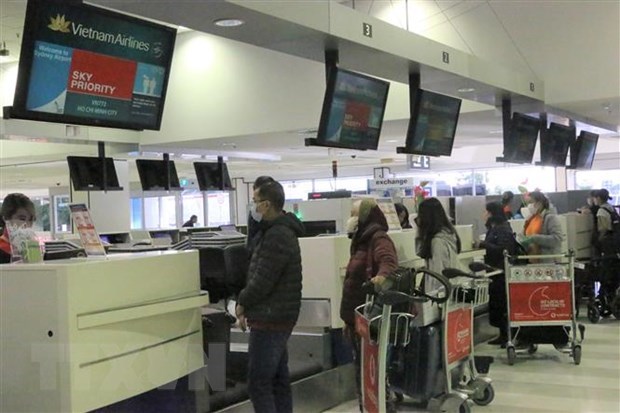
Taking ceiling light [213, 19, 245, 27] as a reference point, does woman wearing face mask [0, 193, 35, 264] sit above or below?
below

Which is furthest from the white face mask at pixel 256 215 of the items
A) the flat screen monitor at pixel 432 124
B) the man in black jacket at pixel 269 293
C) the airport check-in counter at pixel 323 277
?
the flat screen monitor at pixel 432 124

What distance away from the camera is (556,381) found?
5715 millimetres

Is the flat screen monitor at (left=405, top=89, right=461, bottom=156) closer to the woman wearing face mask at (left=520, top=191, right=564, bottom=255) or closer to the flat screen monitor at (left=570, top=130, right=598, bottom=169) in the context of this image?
the woman wearing face mask at (left=520, top=191, right=564, bottom=255)

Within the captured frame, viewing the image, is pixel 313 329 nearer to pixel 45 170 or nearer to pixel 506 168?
pixel 45 170

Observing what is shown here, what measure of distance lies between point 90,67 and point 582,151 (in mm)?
7597

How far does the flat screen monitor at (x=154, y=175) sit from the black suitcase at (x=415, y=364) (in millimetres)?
6986

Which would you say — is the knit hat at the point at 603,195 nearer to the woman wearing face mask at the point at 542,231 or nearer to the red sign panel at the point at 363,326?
the woman wearing face mask at the point at 542,231

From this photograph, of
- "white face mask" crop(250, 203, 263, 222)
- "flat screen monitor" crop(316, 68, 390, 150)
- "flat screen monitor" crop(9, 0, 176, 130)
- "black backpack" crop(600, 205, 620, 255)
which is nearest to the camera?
"flat screen monitor" crop(9, 0, 176, 130)

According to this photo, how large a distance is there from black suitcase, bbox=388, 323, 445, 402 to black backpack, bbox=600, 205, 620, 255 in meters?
5.41

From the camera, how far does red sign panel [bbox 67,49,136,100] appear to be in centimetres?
351

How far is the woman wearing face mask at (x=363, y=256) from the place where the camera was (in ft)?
14.3

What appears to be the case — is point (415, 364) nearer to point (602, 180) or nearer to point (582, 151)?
point (582, 151)

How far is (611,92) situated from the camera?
24.3ft

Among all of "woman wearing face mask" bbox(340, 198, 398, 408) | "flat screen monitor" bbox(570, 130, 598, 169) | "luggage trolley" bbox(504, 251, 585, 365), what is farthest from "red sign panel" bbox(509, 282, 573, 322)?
"flat screen monitor" bbox(570, 130, 598, 169)
